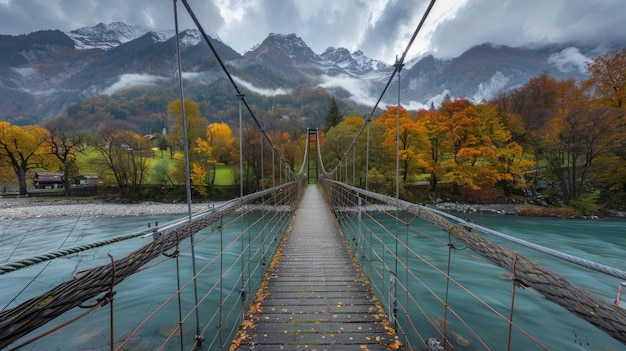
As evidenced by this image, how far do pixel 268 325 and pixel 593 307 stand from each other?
184cm

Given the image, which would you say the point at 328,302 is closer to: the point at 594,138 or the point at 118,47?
the point at 594,138

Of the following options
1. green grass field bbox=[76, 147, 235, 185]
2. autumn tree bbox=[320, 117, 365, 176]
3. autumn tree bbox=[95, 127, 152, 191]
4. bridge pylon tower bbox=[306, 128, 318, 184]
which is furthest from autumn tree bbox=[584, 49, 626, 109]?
autumn tree bbox=[95, 127, 152, 191]

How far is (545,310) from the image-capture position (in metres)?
4.20

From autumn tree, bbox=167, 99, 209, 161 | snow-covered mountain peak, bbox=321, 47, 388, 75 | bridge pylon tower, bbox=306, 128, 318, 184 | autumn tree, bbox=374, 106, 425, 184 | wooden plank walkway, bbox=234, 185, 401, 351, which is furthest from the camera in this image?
snow-covered mountain peak, bbox=321, 47, 388, 75

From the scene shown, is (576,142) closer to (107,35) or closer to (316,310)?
(316,310)

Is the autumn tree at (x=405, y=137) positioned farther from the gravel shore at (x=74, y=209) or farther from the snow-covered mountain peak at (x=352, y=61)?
the snow-covered mountain peak at (x=352, y=61)

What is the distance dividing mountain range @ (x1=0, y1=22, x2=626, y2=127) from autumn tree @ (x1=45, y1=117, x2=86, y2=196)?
3679cm

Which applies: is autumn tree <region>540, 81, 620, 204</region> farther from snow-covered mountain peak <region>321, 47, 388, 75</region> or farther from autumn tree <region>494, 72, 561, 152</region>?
snow-covered mountain peak <region>321, 47, 388, 75</region>

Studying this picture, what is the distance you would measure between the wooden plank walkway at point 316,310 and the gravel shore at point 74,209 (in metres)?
10.4

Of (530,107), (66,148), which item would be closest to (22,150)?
(66,148)

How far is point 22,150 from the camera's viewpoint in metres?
17.2

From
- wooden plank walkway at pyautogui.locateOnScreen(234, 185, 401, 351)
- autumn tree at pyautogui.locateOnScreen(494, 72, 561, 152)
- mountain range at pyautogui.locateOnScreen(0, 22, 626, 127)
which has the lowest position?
wooden plank walkway at pyautogui.locateOnScreen(234, 185, 401, 351)

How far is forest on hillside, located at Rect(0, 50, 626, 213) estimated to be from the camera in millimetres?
11305

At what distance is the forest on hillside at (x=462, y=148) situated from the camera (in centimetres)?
1130
